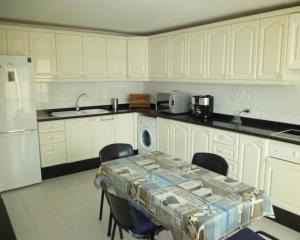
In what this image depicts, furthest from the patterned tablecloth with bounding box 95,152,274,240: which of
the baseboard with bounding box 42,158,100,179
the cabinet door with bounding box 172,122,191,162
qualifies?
the baseboard with bounding box 42,158,100,179

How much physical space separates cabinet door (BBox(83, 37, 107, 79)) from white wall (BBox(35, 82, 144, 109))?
0.33m

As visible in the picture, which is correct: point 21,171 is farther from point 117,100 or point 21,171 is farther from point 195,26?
point 195,26

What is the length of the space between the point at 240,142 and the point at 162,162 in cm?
109

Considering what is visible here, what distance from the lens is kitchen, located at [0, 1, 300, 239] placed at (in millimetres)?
2592

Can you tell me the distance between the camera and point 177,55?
3.86 meters

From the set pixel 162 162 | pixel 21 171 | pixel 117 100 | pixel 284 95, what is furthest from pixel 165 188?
pixel 117 100

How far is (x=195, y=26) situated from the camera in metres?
3.66

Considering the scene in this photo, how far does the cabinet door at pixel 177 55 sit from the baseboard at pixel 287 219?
7.07ft

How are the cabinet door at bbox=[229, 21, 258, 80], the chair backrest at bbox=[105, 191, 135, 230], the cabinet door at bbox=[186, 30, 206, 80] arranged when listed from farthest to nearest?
the cabinet door at bbox=[186, 30, 206, 80]
the cabinet door at bbox=[229, 21, 258, 80]
the chair backrest at bbox=[105, 191, 135, 230]

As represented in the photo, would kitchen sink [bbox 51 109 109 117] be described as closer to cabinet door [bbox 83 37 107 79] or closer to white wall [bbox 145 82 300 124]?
cabinet door [bbox 83 37 107 79]

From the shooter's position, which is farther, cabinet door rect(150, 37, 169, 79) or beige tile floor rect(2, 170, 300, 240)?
cabinet door rect(150, 37, 169, 79)

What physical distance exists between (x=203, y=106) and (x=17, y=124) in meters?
2.45

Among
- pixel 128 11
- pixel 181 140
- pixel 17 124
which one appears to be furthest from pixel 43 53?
pixel 181 140

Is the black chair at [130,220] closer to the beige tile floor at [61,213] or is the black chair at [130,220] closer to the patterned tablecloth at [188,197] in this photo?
the patterned tablecloth at [188,197]
